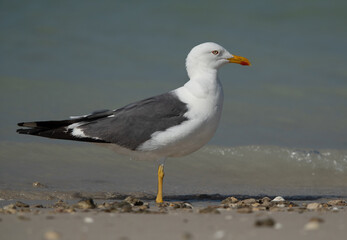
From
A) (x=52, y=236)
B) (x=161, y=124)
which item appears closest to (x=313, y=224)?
(x=52, y=236)

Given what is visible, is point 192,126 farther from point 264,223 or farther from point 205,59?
point 264,223

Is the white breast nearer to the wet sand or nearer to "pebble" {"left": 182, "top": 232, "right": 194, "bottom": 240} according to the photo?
the wet sand

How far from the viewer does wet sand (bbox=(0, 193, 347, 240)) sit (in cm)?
375

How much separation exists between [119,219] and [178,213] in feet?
2.26

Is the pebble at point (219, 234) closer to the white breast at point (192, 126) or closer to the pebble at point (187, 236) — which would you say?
the pebble at point (187, 236)

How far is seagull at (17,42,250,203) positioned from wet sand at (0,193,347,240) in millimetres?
1121

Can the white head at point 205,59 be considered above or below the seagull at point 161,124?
A: above

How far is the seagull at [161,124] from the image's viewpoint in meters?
6.13

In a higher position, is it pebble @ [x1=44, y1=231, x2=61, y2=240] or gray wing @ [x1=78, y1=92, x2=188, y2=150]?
gray wing @ [x1=78, y1=92, x2=188, y2=150]

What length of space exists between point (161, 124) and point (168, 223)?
2106mm

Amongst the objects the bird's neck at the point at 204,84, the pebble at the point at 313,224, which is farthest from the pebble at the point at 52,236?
the bird's neck at the point at 204,84

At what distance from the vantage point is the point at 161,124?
620 cm

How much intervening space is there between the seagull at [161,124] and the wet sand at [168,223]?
3.68 ft

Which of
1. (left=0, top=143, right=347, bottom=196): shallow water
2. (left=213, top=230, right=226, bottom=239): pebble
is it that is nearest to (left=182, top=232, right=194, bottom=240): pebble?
(left=213, top=230, right=226, bottom=239): pebble
